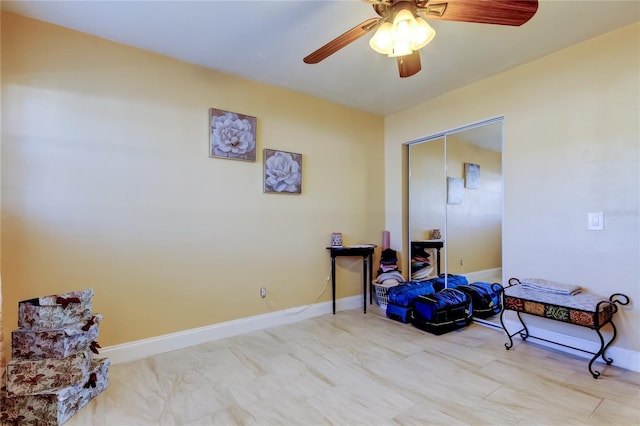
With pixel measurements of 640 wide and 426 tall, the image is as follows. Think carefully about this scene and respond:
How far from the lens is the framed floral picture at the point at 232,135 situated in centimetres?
284

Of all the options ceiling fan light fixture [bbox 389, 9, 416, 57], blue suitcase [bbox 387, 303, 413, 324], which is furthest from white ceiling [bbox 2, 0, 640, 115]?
blue suitcase [bbox 387, 303, 413, 324]

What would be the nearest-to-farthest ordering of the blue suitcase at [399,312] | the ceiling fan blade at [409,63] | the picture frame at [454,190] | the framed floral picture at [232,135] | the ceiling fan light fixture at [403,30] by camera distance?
the ceiling fan light fixture at [403,30]
the ceiling fan blade at [409,63]
the framed floral picture at [232,135]
the blue suitcase at [399,312]
the picture frame at [454,190]

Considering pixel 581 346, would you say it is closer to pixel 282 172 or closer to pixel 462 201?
pixel 462 201

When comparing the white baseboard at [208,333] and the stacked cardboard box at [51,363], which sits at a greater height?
the stacked cardboard box at [51,363]

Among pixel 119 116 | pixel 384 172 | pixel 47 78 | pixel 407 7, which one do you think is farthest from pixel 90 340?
pixel 384 172

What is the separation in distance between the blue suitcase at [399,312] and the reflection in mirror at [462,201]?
29.1 inches

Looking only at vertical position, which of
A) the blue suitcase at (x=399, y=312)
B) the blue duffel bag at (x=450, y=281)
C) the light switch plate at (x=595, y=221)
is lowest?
the blue suitcase at (x=399, y=312)

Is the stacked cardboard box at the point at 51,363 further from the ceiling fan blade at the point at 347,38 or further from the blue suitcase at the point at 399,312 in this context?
the blue suitcase at the point at 399,312

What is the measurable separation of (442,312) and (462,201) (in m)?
1.30

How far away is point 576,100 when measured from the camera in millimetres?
2477

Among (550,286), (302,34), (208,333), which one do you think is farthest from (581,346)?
(302,34)

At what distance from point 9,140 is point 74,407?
5.84 feet

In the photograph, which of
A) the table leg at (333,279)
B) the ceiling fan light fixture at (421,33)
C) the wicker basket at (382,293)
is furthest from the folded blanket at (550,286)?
the ceiling fan light fixture at (421,33)

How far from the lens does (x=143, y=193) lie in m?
2.52
